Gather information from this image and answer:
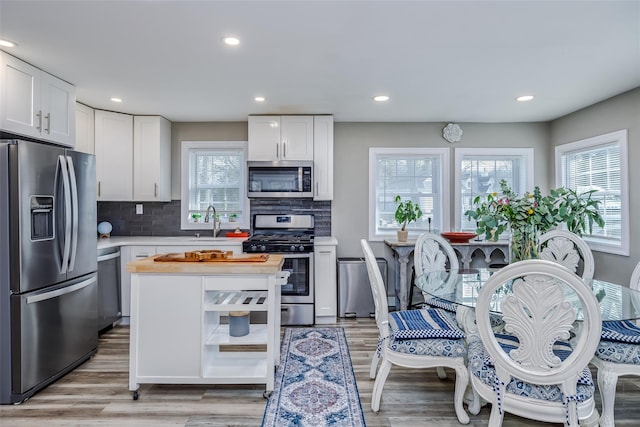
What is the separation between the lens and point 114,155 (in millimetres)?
3963

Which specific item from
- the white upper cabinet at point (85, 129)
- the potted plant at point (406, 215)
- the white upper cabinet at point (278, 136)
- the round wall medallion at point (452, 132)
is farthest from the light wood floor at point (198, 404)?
the round wall medallion at point (452, 132)

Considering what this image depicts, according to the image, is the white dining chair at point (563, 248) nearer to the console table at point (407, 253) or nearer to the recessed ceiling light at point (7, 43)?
the console table at point (407, 253)

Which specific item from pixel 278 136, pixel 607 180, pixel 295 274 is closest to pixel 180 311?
pixel 295 274

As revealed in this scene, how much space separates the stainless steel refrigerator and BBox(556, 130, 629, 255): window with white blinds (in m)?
4.70

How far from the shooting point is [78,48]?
7.92ft

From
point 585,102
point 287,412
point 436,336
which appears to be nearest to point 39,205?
point 287,412

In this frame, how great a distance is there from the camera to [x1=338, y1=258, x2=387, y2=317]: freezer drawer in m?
4.02

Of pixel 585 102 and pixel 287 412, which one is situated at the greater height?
pixel 585 102

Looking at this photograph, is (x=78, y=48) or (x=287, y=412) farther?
(x=78, y=48)

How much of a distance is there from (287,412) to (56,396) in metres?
1.55

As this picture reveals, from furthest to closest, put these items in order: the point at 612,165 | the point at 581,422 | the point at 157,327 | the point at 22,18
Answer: the point at 612,165, the point at 157,327, the point at 22,18, the point at 581,422

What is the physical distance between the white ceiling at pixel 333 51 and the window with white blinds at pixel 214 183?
0.78 meters

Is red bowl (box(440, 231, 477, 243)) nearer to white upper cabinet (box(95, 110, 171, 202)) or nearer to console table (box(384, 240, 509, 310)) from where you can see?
console table (box(384, 240, 509, 310))

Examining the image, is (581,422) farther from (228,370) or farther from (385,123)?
(385,123)
